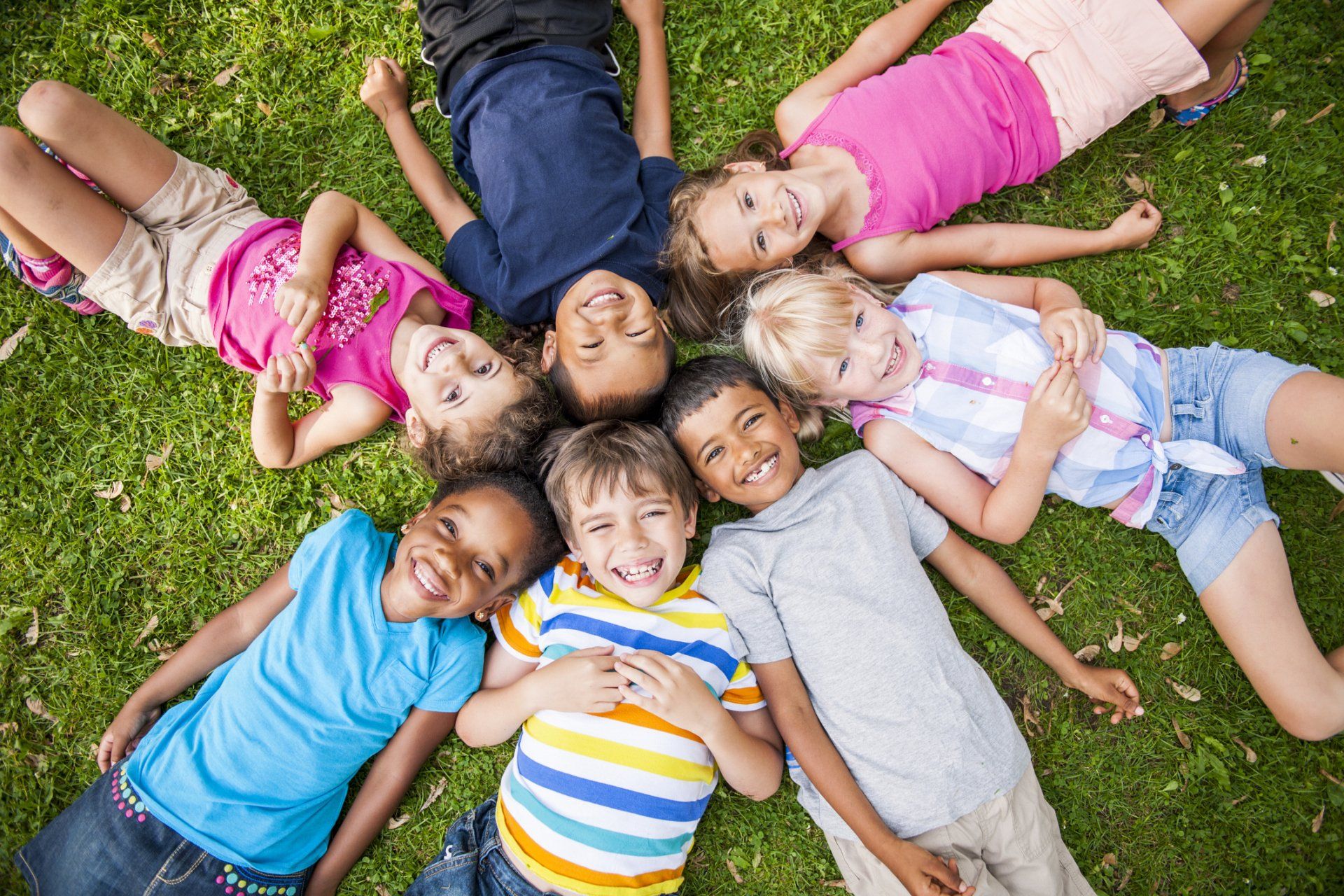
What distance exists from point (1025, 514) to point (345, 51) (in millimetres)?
4397

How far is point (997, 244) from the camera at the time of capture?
4.04 meters

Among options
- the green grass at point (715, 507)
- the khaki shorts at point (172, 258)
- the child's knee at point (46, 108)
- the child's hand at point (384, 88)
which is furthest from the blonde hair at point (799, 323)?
the child's knee at point (46, 108)

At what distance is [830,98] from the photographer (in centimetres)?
408

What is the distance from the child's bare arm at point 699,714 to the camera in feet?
10.9

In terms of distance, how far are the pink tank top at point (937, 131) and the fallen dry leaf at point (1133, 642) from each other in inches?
94.4

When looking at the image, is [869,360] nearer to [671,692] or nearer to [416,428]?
[671,692]

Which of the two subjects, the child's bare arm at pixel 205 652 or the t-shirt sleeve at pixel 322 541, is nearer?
the t-shirt sleeve at pixel 322 541

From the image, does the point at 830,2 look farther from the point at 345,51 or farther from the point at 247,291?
the point at 247,291

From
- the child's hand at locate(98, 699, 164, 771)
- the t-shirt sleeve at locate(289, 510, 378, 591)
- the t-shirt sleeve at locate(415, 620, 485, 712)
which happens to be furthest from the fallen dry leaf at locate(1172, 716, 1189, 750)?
the child's hand at locate(98, 699, 164, 771)

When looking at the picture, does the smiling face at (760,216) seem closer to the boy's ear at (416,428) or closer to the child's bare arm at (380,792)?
the boy's ear at (416,428)

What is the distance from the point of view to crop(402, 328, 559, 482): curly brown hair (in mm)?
3678

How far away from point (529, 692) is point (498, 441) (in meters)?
Result: 1.17

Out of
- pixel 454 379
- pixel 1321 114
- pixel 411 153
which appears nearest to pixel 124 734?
pixel 454 379

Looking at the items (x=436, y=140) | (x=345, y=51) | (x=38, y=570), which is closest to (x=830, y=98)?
(x=436, y=140)
